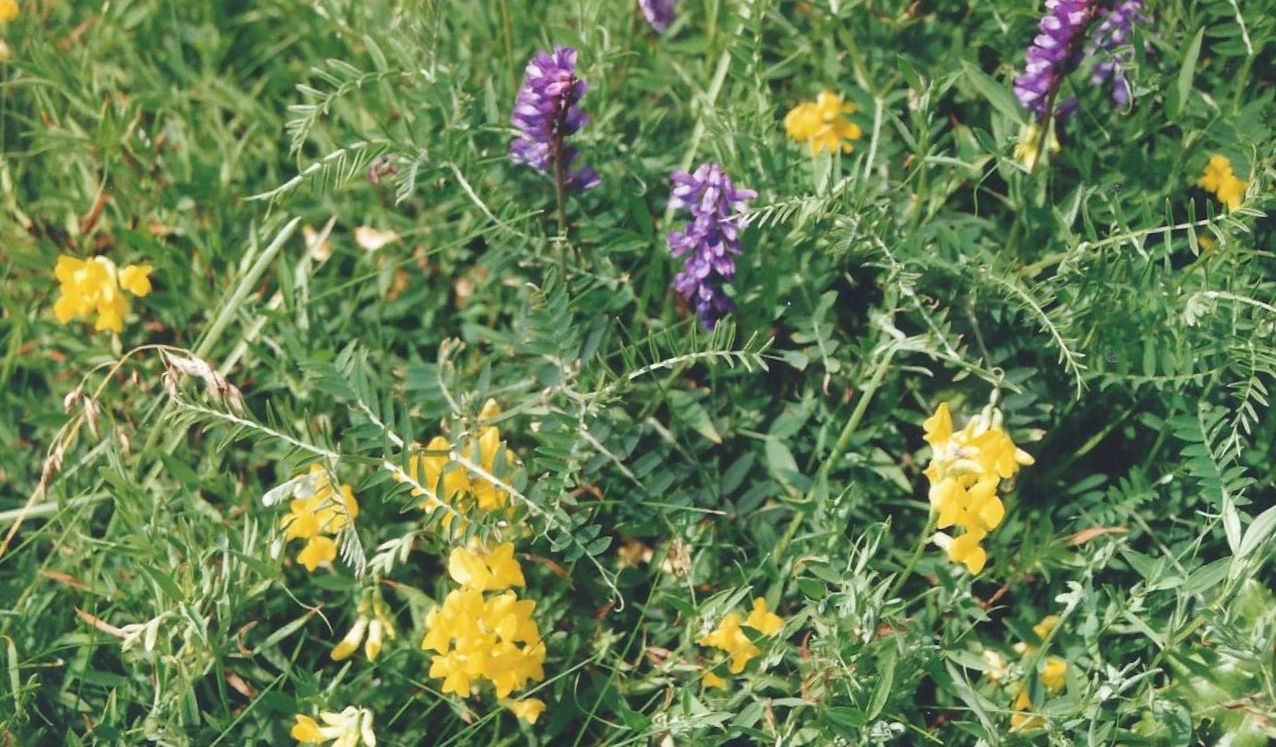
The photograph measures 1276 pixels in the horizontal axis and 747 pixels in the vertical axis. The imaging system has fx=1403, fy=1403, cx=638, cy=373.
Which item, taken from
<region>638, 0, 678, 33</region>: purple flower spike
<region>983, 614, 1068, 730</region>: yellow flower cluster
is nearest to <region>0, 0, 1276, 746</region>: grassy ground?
<region>983, 614, 1068, 730</region>: yellow flower cluster

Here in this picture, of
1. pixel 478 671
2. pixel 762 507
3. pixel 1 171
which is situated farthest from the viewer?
pixel 1 171

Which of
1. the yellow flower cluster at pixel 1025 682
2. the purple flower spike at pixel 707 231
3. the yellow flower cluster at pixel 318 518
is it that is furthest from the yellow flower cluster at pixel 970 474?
the yellow flower cluster at pixel 318 518

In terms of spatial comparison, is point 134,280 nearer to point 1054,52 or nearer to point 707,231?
point 707,231

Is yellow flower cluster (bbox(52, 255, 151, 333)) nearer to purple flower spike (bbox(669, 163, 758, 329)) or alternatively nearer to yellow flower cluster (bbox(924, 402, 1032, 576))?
purple flower spike (bbox(669, 163, 758, 329))

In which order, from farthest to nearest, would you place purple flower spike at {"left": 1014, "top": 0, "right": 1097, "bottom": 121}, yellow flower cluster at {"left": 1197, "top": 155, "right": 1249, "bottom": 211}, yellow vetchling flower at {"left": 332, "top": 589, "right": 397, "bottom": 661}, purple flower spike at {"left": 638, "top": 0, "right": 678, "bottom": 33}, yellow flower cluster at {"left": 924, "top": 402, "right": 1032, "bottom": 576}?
purple flower spike at {"left": 638, "top": 0, "right": 678, "bottom": 33} → yellow flower cluster at {"left": 1197, "top": 155, "right": 1249, "bottom": 211} → yellow vetchling flower at {"left": 332, "top": 589, "right": 397, "bottom": 661} → purple flower spike at {"left": 1014, "top": 0, "right": 1097, "bottom": 121} → yellow flower cluster at {"left": 924, "top": 402, "right": 1032, "bottom": 576}

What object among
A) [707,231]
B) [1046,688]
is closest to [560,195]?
[707,231]

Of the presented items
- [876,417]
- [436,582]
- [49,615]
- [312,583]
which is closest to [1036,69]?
[876,417]

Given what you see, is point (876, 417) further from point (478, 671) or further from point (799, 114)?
point (478, 671)
